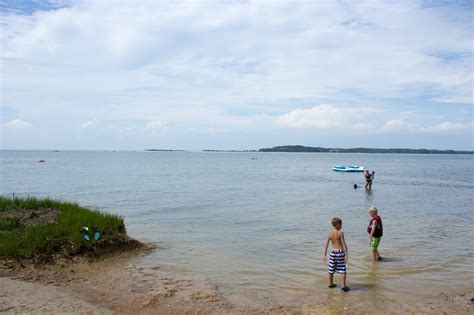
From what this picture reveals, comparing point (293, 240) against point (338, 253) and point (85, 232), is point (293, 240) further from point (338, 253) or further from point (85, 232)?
point (85, 232)

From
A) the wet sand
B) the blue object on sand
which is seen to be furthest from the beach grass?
the wet sand

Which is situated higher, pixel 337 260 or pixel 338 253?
pixel 338 253

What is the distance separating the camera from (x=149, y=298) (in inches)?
321

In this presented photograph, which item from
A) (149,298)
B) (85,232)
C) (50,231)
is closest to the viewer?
(149,298)

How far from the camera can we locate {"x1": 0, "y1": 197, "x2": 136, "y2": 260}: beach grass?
32.6ft

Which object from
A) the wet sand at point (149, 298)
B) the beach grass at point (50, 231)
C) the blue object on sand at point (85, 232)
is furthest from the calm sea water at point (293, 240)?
the blue object on sand at point (85, 232)

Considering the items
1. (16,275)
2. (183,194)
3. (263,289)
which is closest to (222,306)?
(263,289)

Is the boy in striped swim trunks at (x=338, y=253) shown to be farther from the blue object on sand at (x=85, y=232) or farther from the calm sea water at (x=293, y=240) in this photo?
the blue object on sand at (x=85, y=232)

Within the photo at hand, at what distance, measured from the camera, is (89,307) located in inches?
290

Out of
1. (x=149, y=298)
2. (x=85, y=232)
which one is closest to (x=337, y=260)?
(x=149, y=298)

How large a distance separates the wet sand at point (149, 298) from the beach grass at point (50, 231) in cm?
50

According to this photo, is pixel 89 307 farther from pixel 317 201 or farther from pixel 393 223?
pixel 317 201

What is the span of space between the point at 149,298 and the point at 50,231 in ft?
13.2

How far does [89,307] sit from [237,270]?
4305 mm
